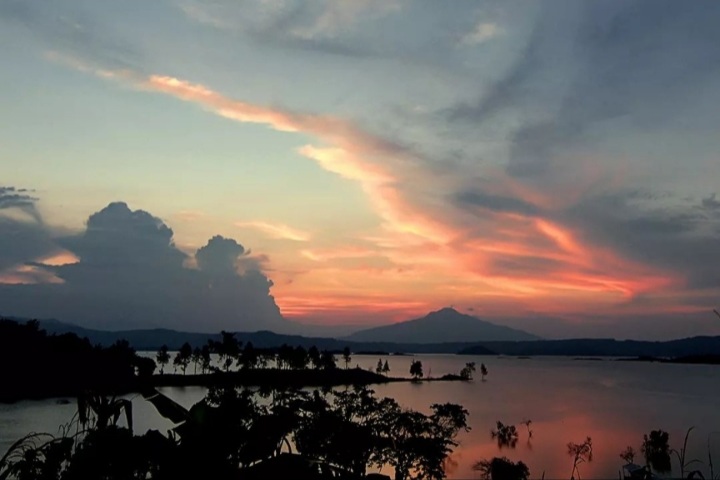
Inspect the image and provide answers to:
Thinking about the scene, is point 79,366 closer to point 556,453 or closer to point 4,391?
point 4,391

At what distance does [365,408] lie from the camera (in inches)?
1797

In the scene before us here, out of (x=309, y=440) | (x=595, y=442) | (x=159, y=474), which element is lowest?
(x=595, y=442)

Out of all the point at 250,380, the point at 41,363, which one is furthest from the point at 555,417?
the point at 41,363

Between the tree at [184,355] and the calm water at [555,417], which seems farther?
the tree at [184,355]

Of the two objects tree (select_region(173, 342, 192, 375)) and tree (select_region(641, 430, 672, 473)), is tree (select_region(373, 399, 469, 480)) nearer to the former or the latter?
tree (select_region(641, 430, 672, 473))

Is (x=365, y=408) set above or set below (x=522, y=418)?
above

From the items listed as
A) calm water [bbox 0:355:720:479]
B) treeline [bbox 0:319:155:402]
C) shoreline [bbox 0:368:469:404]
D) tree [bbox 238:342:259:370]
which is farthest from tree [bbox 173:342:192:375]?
treeline [bbox 0:319:155:402]

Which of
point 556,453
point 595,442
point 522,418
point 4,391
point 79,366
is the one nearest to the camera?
point 556,453

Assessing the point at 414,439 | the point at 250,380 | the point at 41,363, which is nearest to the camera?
the point at 414,439

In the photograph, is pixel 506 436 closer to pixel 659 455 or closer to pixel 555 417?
pixel 659 455

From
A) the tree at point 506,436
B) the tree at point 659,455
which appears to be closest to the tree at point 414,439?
the tree at point 659,455

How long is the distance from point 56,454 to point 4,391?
124 metres

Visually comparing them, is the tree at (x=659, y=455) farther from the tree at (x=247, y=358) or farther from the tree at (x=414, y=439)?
the tree at (x=247, y=358)

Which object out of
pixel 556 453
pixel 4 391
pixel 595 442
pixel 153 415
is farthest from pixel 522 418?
pixel 4 391
